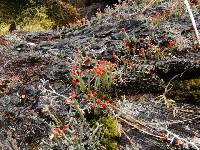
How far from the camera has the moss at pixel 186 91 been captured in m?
4.73

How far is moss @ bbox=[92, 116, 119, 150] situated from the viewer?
13.8ft

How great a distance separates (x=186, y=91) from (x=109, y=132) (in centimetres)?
122

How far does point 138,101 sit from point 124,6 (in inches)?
149

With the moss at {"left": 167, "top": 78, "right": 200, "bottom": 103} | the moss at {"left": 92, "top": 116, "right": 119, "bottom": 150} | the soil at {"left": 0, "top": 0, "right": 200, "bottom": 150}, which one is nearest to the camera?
the moss at {"left": 92, "top": 116, "right": 119, "bottom": 150}

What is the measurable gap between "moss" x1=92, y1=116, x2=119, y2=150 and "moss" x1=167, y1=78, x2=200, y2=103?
940 millimetres

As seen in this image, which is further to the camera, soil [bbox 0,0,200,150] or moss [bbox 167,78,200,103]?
moss [bbox 167,78,200,103]

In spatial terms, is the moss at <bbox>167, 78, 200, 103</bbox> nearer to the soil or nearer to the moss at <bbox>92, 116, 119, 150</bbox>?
the soil

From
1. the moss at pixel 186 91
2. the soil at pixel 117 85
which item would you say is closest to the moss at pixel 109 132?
the soil at pixel 117 85

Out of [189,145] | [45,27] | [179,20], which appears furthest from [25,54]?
[45,27]

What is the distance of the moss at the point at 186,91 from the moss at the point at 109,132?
0.94 metres

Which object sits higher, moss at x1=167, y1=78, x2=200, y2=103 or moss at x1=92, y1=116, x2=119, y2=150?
moss at x1=167, y1=78, x2=200, y2=103

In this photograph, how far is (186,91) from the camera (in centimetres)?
484

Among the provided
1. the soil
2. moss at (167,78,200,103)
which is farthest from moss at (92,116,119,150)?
moss at (167,78,200,103)

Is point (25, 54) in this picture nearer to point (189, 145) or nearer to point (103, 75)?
point (103, 75)
